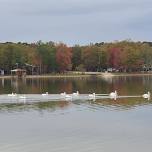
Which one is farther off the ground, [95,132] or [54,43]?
[54,43]

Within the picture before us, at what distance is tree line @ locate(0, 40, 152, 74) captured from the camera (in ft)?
439

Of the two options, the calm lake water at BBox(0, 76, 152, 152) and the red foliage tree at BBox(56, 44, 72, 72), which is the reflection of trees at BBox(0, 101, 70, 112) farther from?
the red foliage tree at BBox(56, 44, 72, 72)

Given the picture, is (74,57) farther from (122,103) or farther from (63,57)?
(122,103)

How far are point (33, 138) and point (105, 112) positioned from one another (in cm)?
1337

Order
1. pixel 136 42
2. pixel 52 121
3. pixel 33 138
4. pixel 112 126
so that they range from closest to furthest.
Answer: pixel 33 138, pixel 112 126, pixel 52 121, pixel 136 42

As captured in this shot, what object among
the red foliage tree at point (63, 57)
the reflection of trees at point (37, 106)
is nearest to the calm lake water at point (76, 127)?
the reflection of trees at point (37, 106)

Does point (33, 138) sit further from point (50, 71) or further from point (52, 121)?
point (50, 71)

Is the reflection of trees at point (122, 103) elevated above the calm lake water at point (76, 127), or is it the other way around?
the reflection of trees at point (122, 103)

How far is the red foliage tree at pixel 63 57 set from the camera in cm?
13862

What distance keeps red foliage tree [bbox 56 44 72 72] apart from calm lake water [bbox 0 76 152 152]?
9186 centimetres

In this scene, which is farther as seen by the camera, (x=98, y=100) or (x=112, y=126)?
(x=98, y=100)

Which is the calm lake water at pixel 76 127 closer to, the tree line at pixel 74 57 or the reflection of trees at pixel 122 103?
the reflection of trees at pixel 122 103

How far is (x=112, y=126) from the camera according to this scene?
30.9 metres

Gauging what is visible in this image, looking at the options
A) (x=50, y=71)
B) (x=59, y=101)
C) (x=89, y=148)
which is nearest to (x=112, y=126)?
(x=89, y=148)
